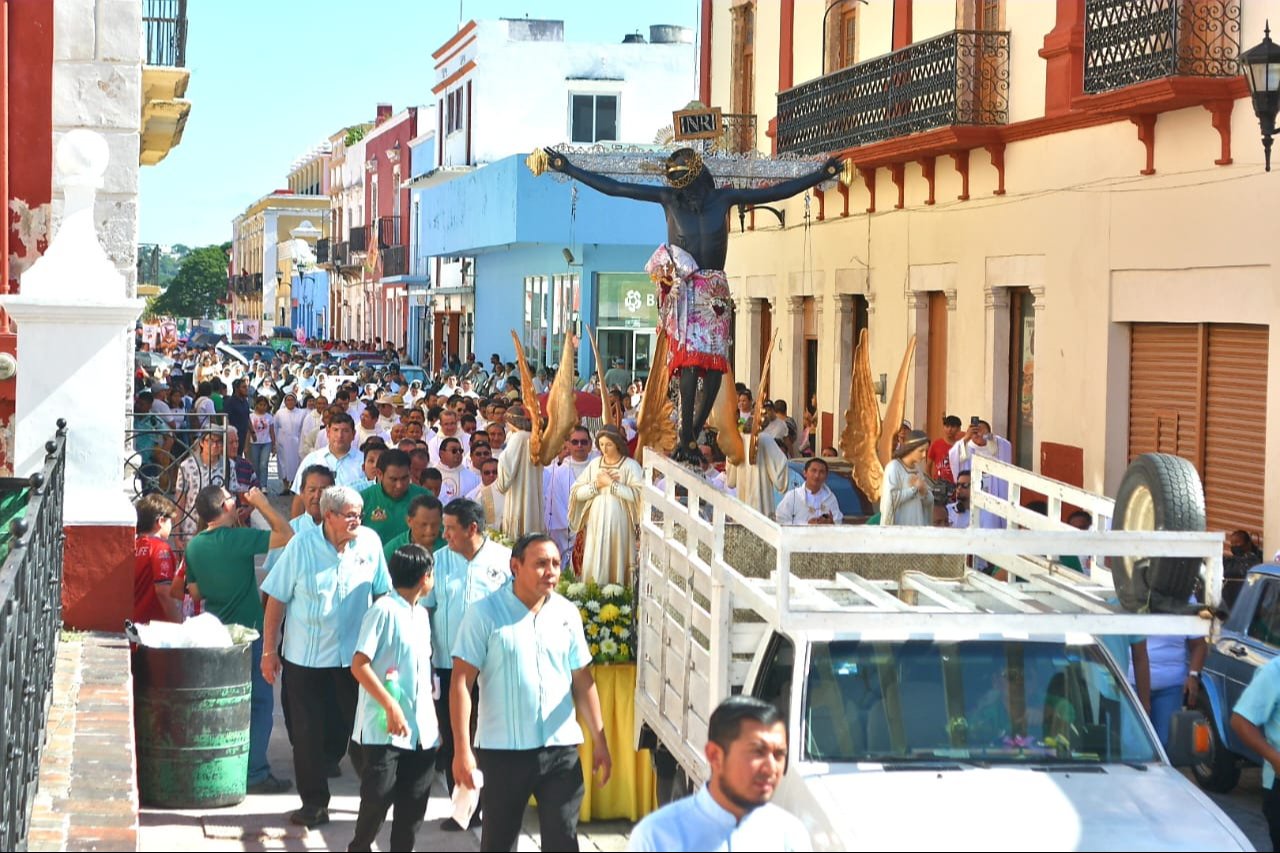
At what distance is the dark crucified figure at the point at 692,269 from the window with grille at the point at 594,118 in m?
31.1

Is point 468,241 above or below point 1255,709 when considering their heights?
above

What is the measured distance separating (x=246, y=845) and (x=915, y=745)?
3.47 m

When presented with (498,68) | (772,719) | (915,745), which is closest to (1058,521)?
(915,745)


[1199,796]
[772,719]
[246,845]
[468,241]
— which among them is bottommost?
[246,845]

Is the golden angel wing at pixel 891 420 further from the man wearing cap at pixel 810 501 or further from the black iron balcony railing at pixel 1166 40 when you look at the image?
the black iron balcony railing at pixel 1166 40

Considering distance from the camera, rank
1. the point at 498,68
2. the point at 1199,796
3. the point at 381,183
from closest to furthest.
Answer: the point at 1199,796 → the point at 498,68 → the point at 381,183

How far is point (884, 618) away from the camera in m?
6.55

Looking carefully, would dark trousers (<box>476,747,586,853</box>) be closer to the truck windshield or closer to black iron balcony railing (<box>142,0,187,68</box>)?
the truck windshield

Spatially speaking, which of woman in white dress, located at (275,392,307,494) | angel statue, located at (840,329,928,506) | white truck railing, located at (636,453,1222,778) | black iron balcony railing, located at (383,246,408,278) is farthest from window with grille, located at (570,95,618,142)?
white truck railing, located at (636,453,1222,778)

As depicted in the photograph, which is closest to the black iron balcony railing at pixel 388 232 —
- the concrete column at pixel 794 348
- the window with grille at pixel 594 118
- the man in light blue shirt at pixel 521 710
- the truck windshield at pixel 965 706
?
the window with grille at pixel 594 118

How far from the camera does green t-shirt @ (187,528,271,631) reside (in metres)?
9.47

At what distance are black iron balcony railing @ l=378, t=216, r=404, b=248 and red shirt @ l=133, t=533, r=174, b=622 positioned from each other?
50.9m

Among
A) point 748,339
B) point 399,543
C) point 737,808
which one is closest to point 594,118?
point 748,339

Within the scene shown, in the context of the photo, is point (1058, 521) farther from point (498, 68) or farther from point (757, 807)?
point (498, 68)
